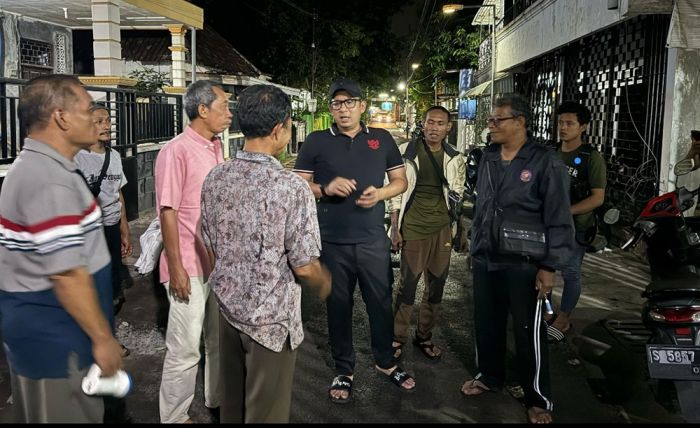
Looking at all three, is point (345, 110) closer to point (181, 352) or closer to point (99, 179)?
point (181, 352)

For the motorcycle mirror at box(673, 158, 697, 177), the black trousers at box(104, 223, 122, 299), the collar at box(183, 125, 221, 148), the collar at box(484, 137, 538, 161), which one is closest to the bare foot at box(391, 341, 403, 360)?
the collar at box(484, 137, 538, 161)

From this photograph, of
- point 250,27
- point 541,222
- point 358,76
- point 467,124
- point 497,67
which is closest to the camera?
point 541,222

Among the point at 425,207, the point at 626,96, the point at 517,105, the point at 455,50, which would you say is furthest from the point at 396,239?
the point at 455,50

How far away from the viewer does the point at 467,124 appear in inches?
1144

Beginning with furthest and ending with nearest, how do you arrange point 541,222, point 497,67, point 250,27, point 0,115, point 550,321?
1. point 250,27
2. point 497,67
3. point 0,115
4. point 550,321
5. point 541,222

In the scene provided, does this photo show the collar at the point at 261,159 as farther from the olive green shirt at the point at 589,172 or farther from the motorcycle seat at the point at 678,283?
the olive green shirt at the point at 589,172

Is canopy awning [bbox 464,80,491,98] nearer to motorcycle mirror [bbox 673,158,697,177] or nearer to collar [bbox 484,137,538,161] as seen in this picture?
motorcycle mirror [bbox 673,158,697,177]

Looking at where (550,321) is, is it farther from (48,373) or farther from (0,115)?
(0,115)

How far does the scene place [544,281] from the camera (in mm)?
3672

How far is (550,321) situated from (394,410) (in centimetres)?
211

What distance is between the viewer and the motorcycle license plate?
343cm

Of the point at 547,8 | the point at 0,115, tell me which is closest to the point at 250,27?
the point at 547,8

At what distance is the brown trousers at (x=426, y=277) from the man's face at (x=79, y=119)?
2.83 meters

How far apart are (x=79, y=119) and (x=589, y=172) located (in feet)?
12.8
